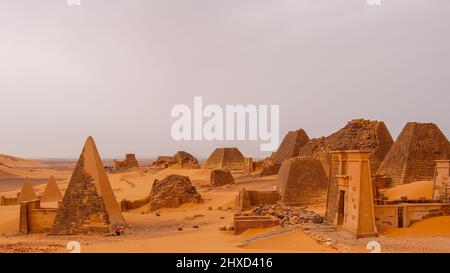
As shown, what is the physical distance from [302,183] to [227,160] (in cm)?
2725

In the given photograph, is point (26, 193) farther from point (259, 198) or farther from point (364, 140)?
point (364, 140)

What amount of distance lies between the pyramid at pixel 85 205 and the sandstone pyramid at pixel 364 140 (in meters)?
18.0

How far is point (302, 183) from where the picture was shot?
21406mm

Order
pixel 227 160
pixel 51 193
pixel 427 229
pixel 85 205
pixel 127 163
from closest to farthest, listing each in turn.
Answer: pixel 427 229 < pixel 85 205 < pixel 51 193 < pixel 227 160 < pixel 127 163

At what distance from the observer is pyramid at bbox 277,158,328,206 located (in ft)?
68.8

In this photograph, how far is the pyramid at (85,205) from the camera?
15109mm

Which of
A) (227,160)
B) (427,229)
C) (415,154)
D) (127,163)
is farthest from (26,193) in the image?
(127,163)

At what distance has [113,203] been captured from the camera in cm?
1641

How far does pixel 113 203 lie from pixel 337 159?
818 centimetres

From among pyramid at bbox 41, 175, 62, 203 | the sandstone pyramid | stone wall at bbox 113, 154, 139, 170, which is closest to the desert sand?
pyramid at bbox 41, 175, 62, 203

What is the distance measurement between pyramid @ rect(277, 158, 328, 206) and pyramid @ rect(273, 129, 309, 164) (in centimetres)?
1659
